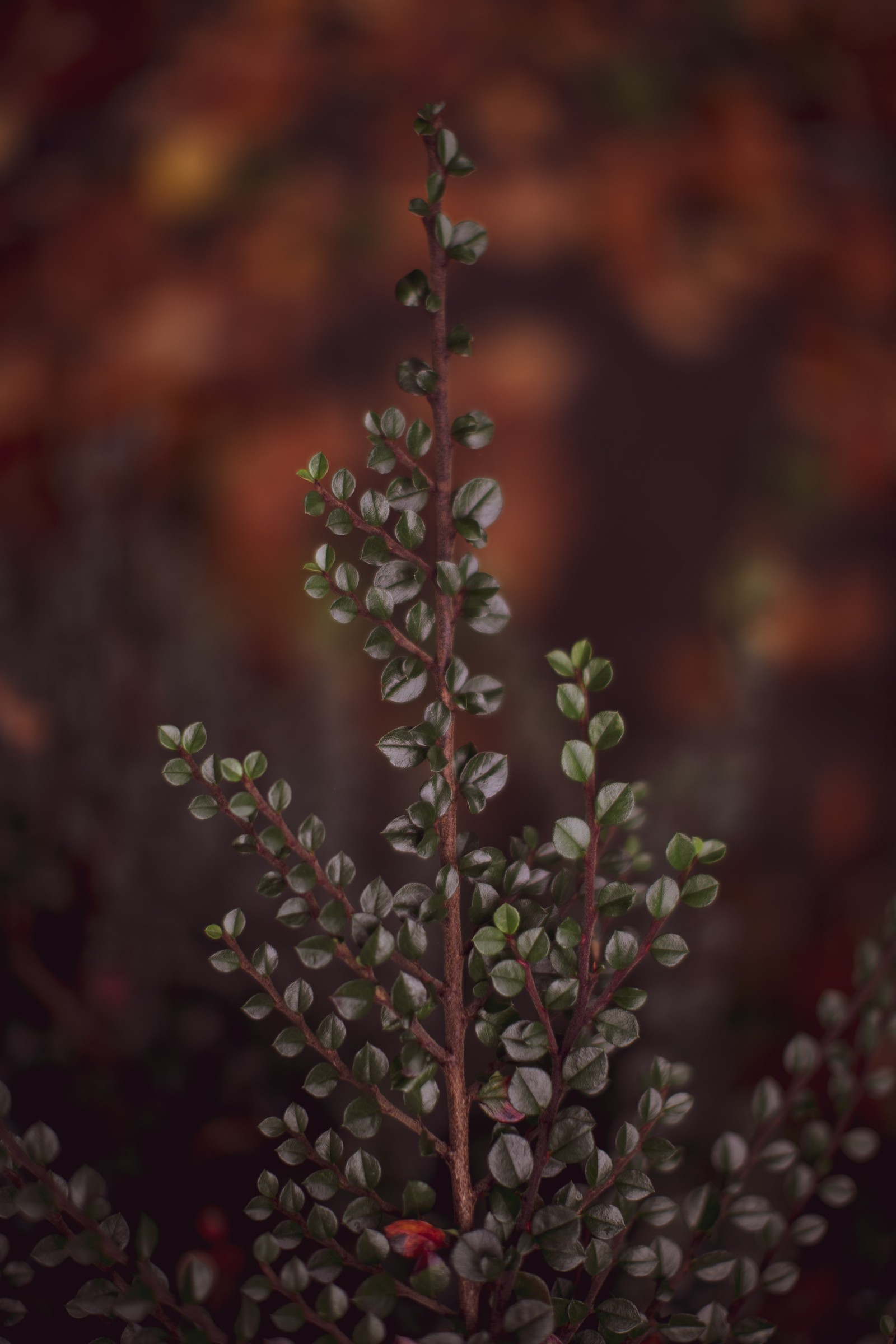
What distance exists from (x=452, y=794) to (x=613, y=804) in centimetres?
4

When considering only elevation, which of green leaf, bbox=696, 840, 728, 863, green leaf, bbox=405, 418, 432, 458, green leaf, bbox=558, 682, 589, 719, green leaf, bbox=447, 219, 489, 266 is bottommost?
green leaf, bbox=696, 840, 728, 863

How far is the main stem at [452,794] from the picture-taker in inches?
9.4

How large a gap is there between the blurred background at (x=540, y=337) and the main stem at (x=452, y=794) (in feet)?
1.33

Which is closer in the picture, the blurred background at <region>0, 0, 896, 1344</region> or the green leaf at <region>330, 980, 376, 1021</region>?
the green leaf at <region>330, 980, 376, 1021</region>

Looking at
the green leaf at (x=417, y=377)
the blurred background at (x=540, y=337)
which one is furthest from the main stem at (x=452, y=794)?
the blurred background at (x=540, y=337)

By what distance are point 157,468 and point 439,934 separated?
60 centimetres

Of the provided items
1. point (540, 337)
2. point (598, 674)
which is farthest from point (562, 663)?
point (540, 337)

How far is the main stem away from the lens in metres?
0.24

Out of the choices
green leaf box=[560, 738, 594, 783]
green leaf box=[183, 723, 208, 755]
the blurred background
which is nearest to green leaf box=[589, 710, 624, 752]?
green leaf box=[560, 738, 594, 783]

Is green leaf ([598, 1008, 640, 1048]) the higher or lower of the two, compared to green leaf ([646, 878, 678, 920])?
lower

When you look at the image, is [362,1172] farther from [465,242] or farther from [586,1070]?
[465,242]

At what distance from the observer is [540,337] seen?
1.08 m

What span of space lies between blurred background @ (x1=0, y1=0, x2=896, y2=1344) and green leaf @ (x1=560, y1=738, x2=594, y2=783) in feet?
1.37

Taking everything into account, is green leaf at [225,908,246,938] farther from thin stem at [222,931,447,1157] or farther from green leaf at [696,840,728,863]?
green leaf at [696,840,728,863]
